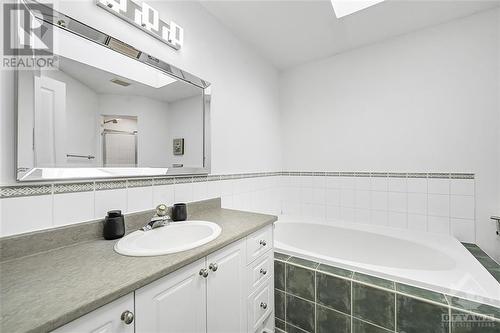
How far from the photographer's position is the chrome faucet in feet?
3.85

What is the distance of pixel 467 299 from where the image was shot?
3.41ft

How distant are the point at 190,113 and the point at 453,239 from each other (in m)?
→ 2.42

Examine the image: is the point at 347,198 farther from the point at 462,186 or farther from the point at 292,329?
the point at 292,329

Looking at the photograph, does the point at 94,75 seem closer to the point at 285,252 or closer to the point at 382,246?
the point at 285,252

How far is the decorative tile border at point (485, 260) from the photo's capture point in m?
1.28

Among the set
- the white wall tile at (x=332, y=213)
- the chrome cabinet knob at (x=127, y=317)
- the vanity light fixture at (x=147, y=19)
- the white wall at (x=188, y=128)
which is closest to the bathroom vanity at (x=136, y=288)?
the chrome cabinet knob at (x=127, y=317)

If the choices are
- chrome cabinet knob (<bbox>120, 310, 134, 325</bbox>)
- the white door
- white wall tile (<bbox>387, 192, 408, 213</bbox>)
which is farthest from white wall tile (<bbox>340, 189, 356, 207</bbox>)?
the white door

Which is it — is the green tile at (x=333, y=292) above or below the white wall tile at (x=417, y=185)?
below

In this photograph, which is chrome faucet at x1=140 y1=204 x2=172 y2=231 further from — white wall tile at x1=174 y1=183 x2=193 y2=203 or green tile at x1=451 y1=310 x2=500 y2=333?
green tile at x1=451 y1=310 x2=500 y2=333

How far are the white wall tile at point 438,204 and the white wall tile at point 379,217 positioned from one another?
1.19 feet

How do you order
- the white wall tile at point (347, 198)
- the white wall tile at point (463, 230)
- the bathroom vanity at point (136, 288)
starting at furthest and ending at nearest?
Answer: the white wall tile at point (347, 198)
the white wall tile at point (463, 230)
the bathroom vanity at point (136, 288)

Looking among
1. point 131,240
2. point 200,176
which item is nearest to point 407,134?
point 200,176

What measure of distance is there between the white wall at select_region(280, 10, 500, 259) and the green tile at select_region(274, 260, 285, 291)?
1.36 meters

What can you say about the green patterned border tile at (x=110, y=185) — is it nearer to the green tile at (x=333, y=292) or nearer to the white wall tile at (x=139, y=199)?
the white wall tile at (x=139, y=199)
